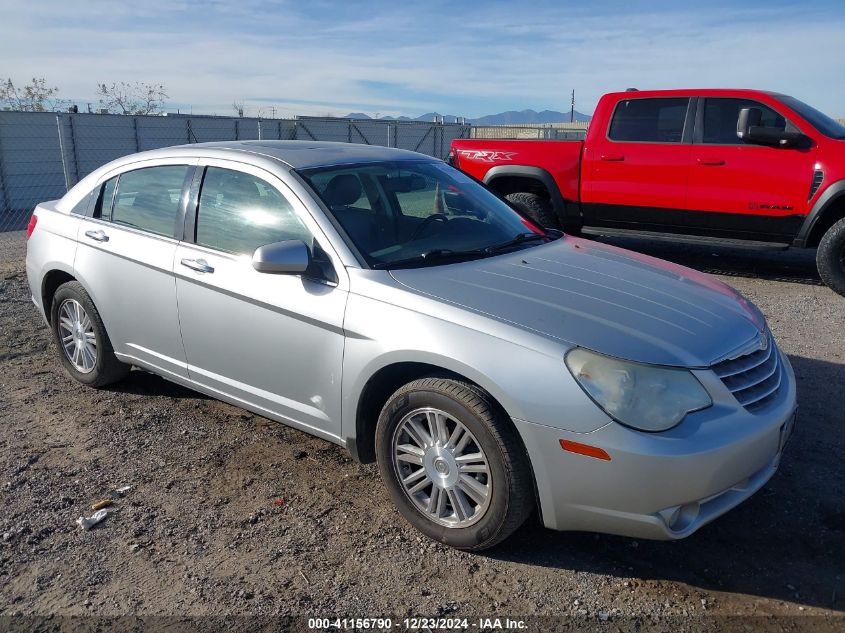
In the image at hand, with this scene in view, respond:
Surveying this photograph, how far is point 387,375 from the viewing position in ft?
10.6

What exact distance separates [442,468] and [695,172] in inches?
233

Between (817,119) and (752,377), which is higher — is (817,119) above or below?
above

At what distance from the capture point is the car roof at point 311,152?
393 cm

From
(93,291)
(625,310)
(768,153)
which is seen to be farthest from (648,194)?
(93,291)

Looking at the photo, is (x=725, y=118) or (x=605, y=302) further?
(x=725, y=118)

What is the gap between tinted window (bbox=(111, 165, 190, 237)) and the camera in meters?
4.18

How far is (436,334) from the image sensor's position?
2.98 meters

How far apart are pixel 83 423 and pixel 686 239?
628 cm

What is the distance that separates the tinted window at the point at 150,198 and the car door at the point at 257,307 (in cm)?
24

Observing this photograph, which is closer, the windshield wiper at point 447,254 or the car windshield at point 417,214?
the windshield wiper at point 447,254

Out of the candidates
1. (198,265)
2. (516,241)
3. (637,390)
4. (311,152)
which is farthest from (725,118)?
(198,265)

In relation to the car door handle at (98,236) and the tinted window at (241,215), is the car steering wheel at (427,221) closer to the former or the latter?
the tinted window at (241,215)

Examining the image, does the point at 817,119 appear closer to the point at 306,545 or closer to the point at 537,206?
the point at 537,206

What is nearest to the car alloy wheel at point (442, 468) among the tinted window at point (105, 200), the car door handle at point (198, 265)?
the car door handle at point (198, 265)
